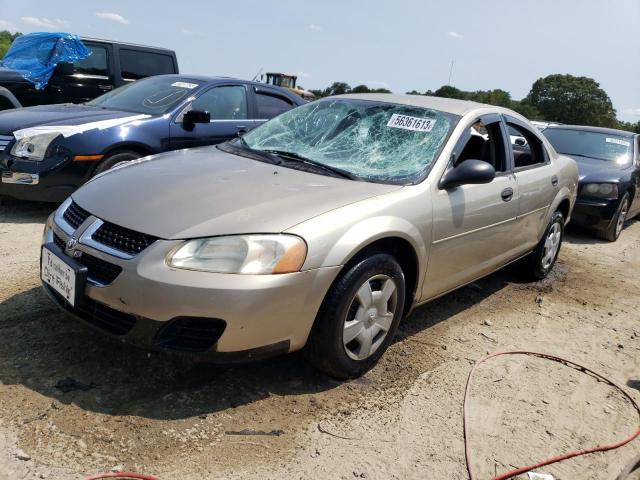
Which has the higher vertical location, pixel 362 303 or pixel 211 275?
pixel 211 275

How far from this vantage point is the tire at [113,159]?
5266 millimetres

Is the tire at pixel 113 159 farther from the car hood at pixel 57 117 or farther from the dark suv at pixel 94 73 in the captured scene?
the dark suv at pixel 94 73

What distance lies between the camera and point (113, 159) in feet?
17.6

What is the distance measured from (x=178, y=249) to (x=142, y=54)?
7769mm

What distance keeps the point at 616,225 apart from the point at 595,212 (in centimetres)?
48

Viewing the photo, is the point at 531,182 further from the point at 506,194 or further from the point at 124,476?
the point at 124,476

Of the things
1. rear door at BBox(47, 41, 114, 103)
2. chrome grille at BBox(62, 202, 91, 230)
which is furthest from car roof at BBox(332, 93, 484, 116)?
rear door at BBox(47, 41, 114, 103)

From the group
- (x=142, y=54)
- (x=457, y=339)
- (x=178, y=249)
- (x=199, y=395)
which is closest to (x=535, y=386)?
(x=457, y=339)

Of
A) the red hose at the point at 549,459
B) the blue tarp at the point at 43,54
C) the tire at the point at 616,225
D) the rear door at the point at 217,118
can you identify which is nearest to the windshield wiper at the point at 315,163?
the red hose at the point at 549,459

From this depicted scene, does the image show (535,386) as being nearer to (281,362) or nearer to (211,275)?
(281,362)

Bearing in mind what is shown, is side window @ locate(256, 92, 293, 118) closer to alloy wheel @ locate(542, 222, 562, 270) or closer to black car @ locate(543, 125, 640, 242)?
alloy wheel @ locate(542, 222, 562, 270)

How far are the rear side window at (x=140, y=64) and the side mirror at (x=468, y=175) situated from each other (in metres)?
7.30

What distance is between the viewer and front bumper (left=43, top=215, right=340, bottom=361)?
2.36 metres

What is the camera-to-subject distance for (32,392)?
2525mm
